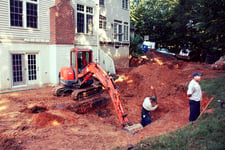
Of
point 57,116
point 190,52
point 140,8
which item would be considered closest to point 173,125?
point 57,116

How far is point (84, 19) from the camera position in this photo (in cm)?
1839

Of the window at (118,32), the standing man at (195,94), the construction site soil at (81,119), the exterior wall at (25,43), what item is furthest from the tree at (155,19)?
the standing man at (195,94)

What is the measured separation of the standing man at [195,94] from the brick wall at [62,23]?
1129cm

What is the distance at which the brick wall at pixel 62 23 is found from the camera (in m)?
15.2

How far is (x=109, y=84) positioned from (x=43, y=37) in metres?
8.61

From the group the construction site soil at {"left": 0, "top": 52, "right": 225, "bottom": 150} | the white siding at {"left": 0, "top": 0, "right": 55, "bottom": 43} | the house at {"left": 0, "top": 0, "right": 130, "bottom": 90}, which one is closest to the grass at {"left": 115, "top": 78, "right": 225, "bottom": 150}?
the construction site soil at {"left": 0, "top": 52, "right": 225, "bottom": 150}

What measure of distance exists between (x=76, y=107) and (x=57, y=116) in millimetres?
1736

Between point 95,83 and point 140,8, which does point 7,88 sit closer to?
point 95,83

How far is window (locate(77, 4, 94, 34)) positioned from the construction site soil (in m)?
6.60

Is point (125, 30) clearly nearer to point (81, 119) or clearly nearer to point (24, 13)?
point (24, 13)

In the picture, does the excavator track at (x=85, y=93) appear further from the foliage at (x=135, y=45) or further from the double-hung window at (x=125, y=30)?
the foliage at (x=135, y=45)

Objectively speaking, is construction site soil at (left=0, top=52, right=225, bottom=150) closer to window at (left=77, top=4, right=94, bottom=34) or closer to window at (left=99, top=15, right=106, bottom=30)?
window at (left=77, top=4, right=94, bottom=34)

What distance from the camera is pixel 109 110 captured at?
11.3 meters

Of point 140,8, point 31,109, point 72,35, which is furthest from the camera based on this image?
point 140,8
